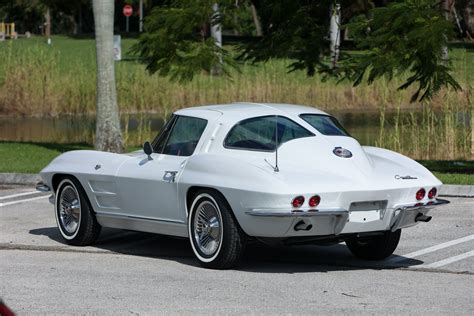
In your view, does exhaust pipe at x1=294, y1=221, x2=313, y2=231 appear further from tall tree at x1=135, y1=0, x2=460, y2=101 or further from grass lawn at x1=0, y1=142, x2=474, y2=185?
tall tree at x1=135, y1=0, x2=460, y2=101

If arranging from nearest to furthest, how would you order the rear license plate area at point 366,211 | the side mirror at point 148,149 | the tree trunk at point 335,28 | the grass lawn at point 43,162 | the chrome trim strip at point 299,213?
1. the chrome trim strip at point 299,213
2. the rear license plate area at point 366,211
3. the side mirror at point 148,149
4. the grass lawn at point 43,162
5. the tree trunk at point 335,28

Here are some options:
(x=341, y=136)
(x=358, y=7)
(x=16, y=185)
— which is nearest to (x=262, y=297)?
(x=341, y=136)

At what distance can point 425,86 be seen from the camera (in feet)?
61.6

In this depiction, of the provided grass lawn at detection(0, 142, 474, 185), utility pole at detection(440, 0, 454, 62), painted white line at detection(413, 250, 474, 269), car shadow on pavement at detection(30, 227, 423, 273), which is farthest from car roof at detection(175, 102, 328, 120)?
→ utility pole at detection(440, 0, 454, 62)

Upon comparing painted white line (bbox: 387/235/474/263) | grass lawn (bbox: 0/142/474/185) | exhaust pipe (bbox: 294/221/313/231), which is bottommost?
grass lawn (bbox: 0/142/474/185)

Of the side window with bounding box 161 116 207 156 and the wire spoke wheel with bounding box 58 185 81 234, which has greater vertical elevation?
the side window with bounding box 161 116 207 156

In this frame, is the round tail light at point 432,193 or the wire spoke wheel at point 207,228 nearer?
the wire spoke wheel at point 207,228

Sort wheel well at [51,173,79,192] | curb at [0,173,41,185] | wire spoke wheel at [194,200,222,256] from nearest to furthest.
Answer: wire spoke wheel at [194,200,222,256]
wheel well at [51,173,79,192]
curb at [0,173,41,185]

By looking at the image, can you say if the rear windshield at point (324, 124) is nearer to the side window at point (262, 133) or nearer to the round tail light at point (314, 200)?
the side window at point (262, 133)

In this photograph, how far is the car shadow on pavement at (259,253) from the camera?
10.8 m

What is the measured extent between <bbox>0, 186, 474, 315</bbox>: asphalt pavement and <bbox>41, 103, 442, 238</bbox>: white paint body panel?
1.38 feet

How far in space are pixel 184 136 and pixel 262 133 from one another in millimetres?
892

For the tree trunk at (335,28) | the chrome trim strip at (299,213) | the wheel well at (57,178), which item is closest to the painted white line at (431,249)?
the chrome trim strip at (299,213)

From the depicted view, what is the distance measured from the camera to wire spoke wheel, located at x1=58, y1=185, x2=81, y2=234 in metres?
12.1
